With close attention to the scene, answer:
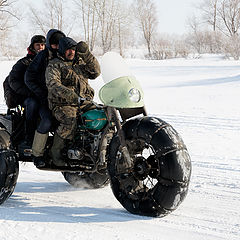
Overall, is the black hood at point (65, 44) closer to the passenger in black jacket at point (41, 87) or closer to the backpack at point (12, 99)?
the passenger in black jacket at point (41, 87)

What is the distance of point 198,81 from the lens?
20.3 meters

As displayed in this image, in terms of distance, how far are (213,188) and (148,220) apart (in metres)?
1.54

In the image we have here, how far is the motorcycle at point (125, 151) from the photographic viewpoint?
3943mm

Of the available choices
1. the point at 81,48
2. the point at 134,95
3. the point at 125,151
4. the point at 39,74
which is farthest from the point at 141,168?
the point at 39,74

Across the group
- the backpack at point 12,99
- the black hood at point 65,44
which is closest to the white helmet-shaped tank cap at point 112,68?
the black hood at point 65,44

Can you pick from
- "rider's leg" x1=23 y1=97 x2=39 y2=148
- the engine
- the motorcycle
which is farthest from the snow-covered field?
"rider's leg" x1=23 y1=97 x2=39 y2=148

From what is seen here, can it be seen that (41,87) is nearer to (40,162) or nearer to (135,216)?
(40,162)

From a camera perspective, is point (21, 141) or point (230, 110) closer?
point (21, 141)

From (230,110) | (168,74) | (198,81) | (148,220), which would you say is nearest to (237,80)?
(198,81)

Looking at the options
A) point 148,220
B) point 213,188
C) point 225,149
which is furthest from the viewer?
point 225,149

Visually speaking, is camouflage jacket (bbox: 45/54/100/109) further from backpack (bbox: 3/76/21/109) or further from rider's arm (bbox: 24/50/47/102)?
backpack (bbox: 3/76/21/109)

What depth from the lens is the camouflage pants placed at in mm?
4676

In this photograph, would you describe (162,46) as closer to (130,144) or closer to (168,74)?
(168,74)

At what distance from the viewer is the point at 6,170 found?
4617 millimetres
